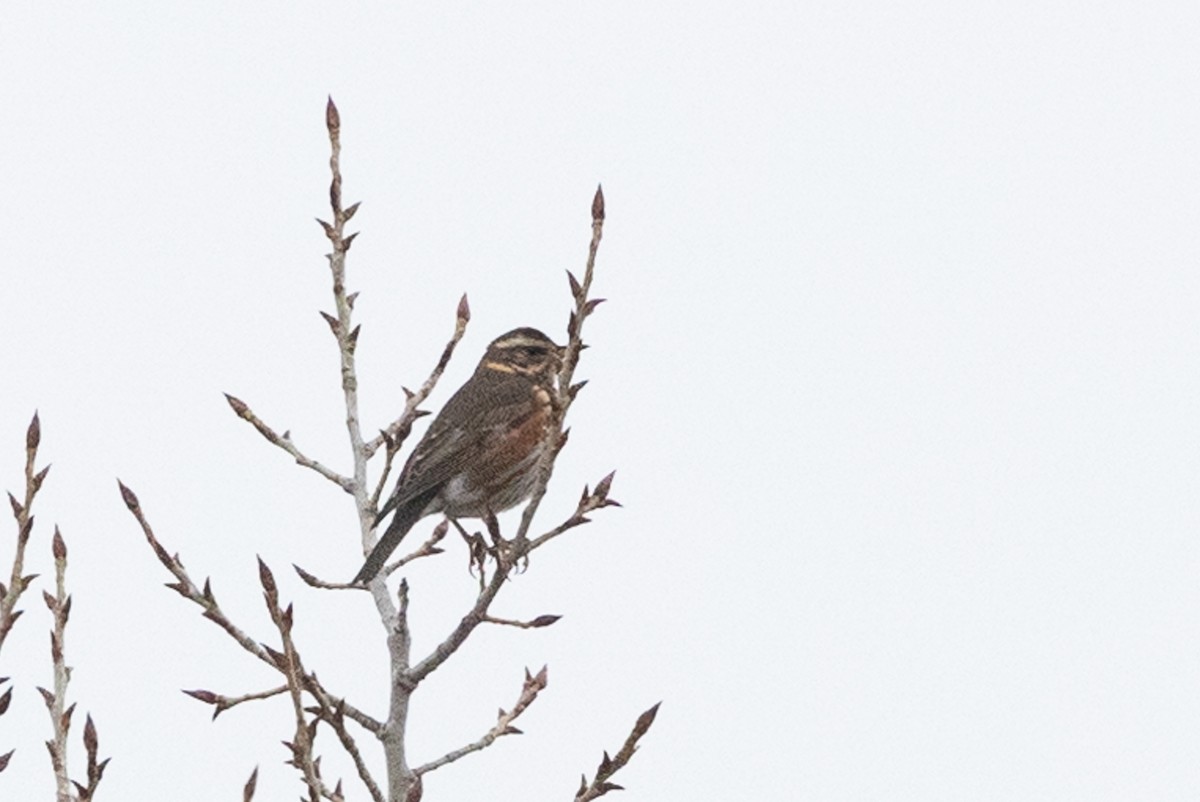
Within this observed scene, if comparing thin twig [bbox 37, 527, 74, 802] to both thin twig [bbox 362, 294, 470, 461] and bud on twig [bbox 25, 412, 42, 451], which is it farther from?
thin twig [bbox 362, 294, 470, 461]

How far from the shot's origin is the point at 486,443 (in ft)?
38.3

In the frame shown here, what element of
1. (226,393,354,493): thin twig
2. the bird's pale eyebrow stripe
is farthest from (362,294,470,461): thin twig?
the bird's pale eyebrow stripe

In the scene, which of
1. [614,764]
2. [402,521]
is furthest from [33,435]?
[402,521]

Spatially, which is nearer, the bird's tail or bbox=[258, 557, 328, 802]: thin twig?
bbox=[258, 557, 328, 802]: thin twig

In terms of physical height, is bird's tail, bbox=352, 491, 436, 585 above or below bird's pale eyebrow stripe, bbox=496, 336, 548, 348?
below

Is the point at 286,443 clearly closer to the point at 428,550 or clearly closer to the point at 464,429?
the point at 428,550

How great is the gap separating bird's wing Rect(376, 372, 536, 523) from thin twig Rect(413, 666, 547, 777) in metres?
3.12

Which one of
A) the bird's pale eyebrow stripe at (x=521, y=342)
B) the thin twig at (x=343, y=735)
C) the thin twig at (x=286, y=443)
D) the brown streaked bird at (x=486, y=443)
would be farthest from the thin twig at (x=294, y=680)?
the bird's pale eyebrow stripe at (x=521, y=342)

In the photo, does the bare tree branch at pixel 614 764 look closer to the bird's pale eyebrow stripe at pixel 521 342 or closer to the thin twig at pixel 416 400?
the thin twig at pixel 416 400

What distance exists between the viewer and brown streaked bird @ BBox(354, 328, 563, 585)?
→ 10805mm

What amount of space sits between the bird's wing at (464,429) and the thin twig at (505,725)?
312 centimetres

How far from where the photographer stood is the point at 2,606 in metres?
5.28

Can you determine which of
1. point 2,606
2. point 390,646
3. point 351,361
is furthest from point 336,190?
point 2,606

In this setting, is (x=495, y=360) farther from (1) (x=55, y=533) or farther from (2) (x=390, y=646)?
(1) (x=55, y=533)
